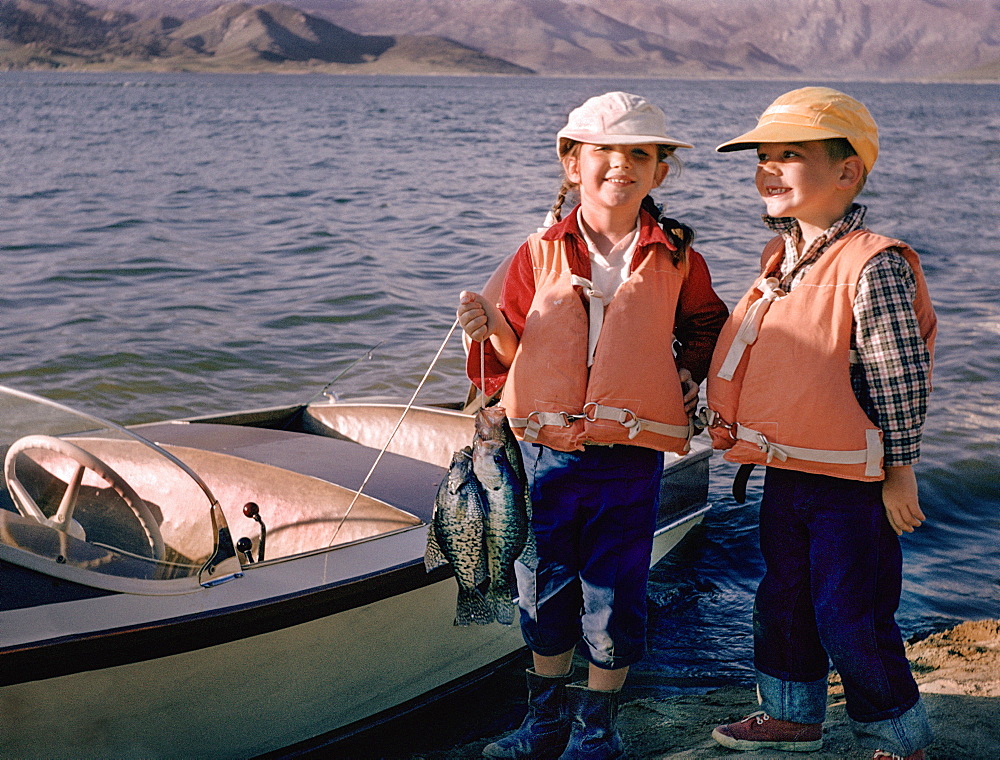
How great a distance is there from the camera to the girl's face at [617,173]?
3023mm

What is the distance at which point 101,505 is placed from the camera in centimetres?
340

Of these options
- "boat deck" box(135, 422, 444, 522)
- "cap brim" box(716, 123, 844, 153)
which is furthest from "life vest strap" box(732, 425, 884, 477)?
"boat deck" box(135, 422, 444, 522)

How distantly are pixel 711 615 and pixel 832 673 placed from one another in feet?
3.68

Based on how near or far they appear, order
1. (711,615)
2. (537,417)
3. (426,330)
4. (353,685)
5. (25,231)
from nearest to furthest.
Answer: (537,417) < (353,685) < (711,615) < (426,330) < (25,231)

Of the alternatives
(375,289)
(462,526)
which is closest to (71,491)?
(462,526)

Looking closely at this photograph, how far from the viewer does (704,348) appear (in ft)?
10.7

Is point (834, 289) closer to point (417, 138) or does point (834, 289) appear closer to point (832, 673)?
point (832, 673)

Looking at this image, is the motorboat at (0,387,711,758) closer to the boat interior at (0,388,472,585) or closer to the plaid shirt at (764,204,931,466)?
the boat interior at (0,388,472,585)

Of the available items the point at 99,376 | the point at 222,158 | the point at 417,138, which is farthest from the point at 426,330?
the point at 417,138

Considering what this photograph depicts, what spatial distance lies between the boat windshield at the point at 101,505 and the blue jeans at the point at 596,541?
121 cm

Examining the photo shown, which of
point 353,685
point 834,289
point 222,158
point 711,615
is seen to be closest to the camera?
point 834,289

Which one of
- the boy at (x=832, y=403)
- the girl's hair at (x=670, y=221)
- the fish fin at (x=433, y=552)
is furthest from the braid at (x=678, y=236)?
the fish fin at (x=433, y=552)

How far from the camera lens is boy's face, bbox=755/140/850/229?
2.95 meters

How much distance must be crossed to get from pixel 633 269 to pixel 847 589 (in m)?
1.21
